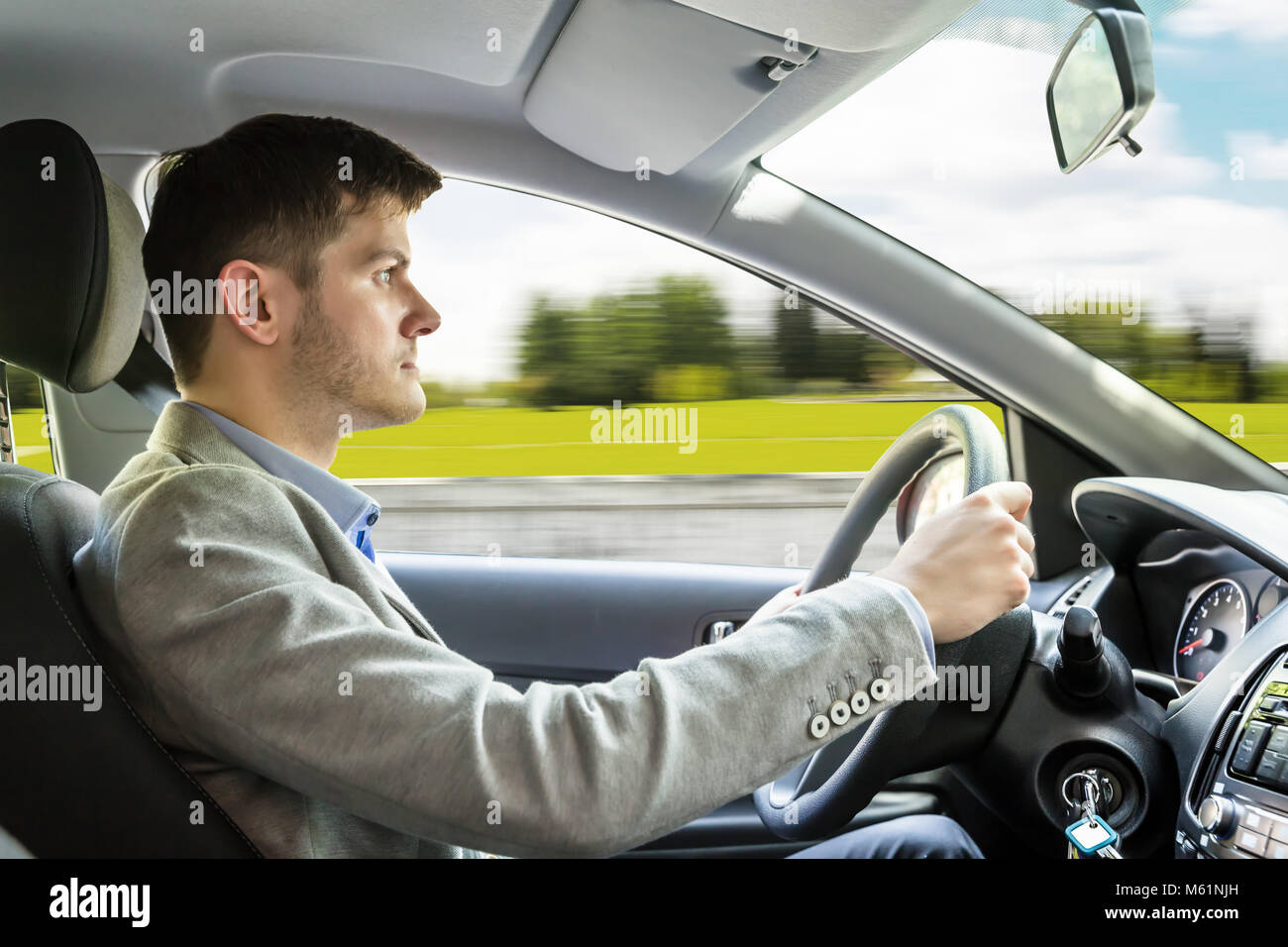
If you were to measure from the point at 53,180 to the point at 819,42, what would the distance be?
901 mm

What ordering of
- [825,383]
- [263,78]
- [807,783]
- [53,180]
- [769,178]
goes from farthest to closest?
[825,383], [769,178], [263,78], [807,783], [53,180]

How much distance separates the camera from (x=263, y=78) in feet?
5.52

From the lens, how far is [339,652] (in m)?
0.83

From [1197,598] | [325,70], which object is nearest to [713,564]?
[1197,598]

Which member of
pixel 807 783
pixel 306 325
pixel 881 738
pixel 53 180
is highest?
pixel 53 180

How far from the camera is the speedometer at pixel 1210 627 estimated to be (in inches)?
57.9

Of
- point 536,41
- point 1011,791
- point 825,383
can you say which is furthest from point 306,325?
point 825,383

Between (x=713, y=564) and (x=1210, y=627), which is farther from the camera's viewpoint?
(x=713, y=564)

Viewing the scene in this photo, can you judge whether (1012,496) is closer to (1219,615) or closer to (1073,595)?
(1219,615)

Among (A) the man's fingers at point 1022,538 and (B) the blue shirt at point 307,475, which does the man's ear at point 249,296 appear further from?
(A) the man's fingers at point 1022,538

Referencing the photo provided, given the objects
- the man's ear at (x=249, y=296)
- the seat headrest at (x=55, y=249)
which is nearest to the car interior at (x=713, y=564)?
the seat headrest at (x=55, y=249)

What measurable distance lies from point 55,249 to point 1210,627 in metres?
1.55
